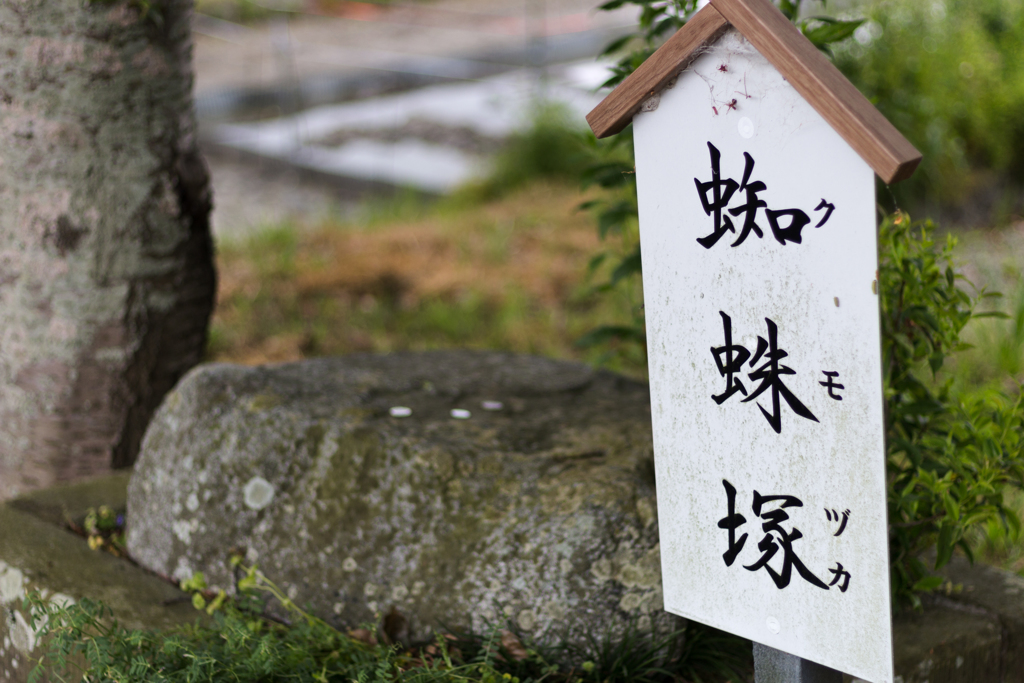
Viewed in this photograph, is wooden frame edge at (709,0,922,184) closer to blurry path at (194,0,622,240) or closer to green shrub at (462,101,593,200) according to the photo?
blurry path at (194,0,622,240)

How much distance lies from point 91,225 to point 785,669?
79.3 inches

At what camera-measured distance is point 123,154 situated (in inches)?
96.8

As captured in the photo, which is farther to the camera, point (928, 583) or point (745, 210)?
point (928, 583)

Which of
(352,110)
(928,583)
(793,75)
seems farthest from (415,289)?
(352,110)

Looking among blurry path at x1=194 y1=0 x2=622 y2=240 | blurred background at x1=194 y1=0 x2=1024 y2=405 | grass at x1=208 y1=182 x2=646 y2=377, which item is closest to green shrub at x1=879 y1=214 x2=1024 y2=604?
blurred background at x1=194 y1=0 x2=1024 y2=405

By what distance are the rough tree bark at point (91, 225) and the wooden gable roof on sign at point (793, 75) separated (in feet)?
5.16

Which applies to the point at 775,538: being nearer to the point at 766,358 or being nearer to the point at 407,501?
the point at 766,358

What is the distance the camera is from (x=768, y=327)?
1.33 metres

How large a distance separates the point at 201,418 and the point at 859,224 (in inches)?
60.5

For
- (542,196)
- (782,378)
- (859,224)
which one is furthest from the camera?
(542,196)

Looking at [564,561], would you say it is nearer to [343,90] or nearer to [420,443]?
[420,443]

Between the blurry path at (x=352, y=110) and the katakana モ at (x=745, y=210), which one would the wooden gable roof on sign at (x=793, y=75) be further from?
the blurry path at (x=352, y=110)

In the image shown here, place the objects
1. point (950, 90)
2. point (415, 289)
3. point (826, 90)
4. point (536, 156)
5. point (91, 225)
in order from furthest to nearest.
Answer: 1. point (536, 156)
2. point (950, 90)
3. point (415, 289)
4. point (91, 225)
5. point (826, 90)

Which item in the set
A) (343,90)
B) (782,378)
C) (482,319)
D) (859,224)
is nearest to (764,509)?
(782,378)
